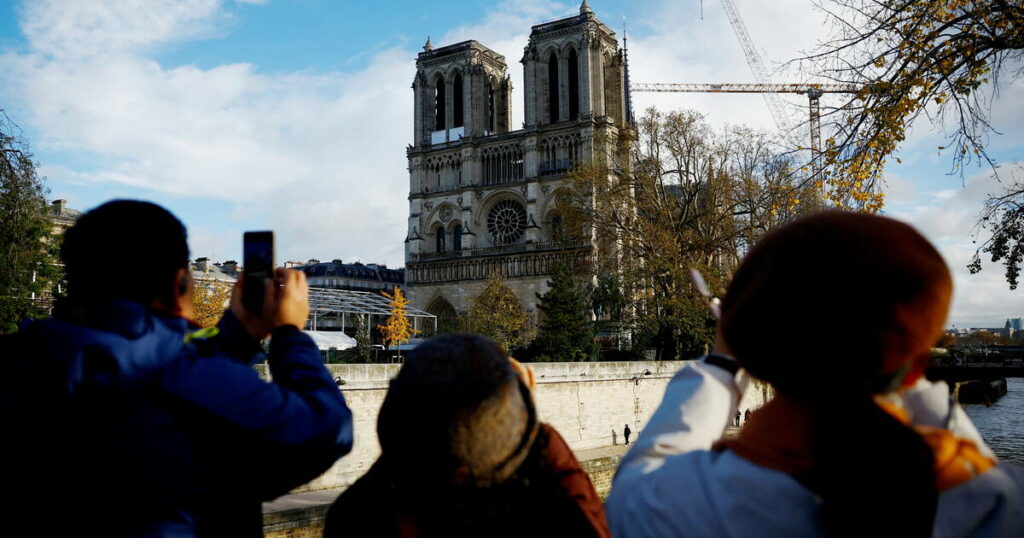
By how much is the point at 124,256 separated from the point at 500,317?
35546 mm

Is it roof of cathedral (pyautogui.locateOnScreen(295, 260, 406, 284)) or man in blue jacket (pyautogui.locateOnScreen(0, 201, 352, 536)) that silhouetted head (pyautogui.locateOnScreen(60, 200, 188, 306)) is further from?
roof of cathedral (pyautogui.locateOnScreen(295, 260, 406, 284))

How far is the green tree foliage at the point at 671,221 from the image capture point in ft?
80.2

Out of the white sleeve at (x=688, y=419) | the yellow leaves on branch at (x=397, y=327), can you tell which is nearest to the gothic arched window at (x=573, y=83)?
the yellow leaves on branch at (x=397, y=327)

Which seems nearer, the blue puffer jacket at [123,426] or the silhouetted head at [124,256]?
the blue puffer jacket at [123,426]

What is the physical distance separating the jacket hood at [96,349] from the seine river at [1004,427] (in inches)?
812

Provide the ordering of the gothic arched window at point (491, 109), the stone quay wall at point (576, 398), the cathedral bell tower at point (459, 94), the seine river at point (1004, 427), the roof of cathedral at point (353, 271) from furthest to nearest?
the roof of cathedral at point (353, 271) < the gothic arched window at point (491, 109) < the cathedral bell tower at point (459, 94) < the seine river at point (1004, 427) < the stone quay wall at point (576, 398)

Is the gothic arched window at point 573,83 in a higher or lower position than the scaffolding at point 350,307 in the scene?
higher

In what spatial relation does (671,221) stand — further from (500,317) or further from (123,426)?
(123,426)

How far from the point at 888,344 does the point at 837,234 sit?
0.18 meters

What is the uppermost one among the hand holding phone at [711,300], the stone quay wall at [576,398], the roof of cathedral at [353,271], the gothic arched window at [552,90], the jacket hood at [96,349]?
the gothic arched window at [552,90]

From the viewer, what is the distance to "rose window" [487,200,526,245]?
151 ft

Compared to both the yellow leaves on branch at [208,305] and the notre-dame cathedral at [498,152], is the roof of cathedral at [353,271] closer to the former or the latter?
the notre-dame cathedral at [498,152]

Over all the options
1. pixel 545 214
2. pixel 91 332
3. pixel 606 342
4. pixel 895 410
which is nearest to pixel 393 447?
pixel 91 332

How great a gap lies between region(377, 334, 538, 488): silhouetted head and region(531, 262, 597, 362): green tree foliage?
27.9 meters
